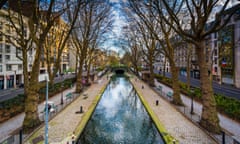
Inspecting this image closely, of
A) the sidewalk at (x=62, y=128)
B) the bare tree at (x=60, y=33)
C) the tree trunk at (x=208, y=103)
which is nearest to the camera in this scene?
the sidewalk at (x=62, y=128)

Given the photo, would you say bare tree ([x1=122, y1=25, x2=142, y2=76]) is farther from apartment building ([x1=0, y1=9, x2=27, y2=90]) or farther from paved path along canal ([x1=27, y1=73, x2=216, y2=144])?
apartment building ([x1=0, y1=9, x2=27, y2=90])

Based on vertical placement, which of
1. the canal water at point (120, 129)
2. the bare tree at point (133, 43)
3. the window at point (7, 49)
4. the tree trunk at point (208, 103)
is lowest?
the canal water at point (120, 129)

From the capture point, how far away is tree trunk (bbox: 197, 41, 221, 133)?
11.4 m

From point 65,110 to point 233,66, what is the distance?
35499 mm

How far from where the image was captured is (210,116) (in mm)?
11633

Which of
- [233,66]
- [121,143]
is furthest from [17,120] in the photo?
[233,66]

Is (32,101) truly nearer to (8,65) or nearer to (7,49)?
(8,65)

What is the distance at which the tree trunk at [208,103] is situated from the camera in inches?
450

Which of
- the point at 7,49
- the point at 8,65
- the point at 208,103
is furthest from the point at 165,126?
the point at 7,49

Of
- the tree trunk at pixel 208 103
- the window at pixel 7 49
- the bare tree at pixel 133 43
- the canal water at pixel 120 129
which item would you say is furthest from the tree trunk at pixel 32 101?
the window at pixel 7 49

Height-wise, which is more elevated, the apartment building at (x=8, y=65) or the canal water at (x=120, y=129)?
the apartment building at (x=8, y=65)

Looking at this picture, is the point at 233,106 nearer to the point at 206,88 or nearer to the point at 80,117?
the point at 206,88

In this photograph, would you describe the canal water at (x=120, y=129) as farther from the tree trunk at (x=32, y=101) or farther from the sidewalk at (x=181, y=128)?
the tree trunk at (x=32, y=101)

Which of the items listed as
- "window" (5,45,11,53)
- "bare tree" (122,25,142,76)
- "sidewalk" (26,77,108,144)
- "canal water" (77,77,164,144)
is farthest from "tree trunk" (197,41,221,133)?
"window" (5,45,11,53)
